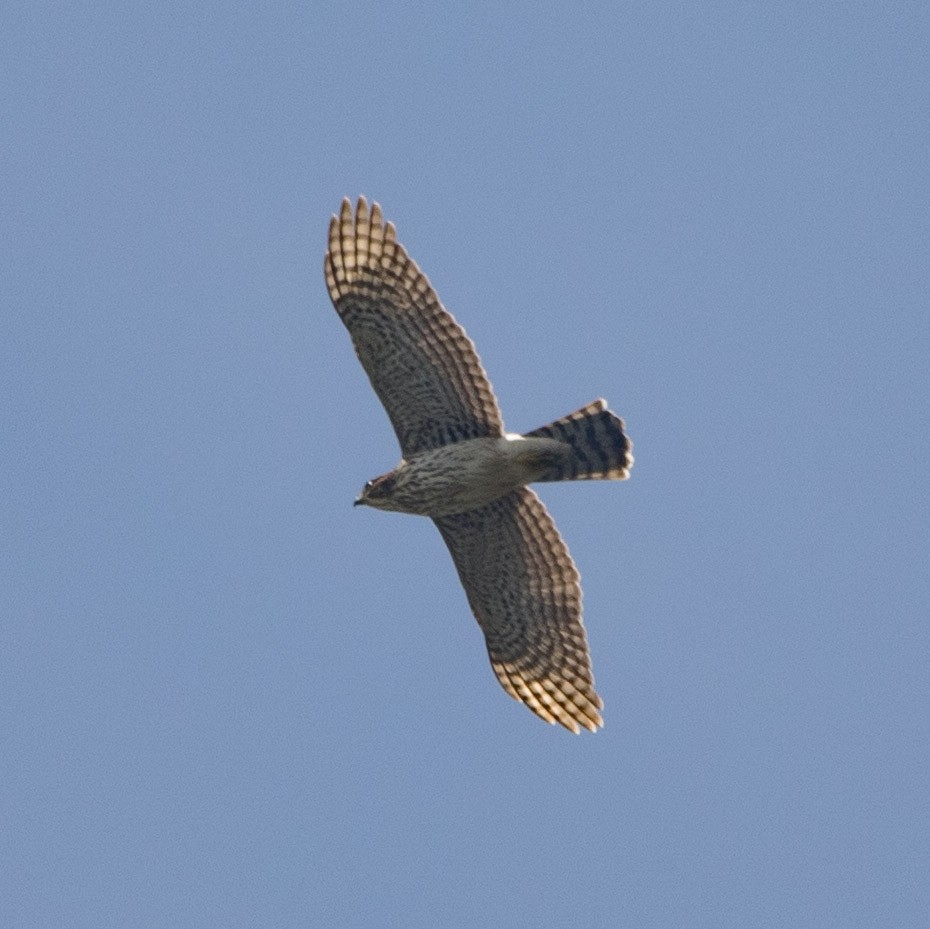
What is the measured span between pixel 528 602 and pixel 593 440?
6.05ft

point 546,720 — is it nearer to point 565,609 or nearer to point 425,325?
point 565,609

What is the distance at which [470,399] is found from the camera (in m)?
18.1

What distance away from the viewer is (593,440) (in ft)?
59.6

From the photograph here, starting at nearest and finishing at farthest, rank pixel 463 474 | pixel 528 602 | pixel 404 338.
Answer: pixel 404 338, pixel 463 474, pixel 528 602

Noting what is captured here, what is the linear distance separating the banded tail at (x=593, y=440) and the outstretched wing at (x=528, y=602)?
2.15 ft

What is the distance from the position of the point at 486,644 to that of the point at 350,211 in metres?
4.20

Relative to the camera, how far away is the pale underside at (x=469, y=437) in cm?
1800

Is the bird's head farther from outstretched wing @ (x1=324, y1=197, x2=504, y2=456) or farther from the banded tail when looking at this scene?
the banded tail

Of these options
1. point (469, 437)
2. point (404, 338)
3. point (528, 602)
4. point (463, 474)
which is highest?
point (404, 338)

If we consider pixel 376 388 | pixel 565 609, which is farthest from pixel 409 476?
pixel 565 609

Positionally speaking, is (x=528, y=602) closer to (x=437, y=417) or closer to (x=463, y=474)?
(x=463, y=474)

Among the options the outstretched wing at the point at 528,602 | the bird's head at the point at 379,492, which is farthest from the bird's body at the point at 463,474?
the outstretched wing at the point at 528,602

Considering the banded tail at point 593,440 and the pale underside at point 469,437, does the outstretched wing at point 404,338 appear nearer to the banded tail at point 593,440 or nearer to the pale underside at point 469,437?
the pale underside at point 469,437

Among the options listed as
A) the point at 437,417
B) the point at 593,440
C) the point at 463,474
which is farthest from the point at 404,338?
the point at 593,440
